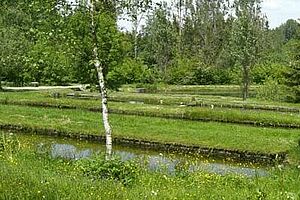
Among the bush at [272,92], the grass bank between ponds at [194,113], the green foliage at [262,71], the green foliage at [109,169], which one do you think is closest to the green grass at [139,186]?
the green foliage at [109,169]

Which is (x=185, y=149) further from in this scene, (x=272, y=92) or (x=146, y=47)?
(x=146, y=47)

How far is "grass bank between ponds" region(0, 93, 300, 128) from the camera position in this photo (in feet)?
127

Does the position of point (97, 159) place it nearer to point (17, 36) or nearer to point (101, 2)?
point (101, 2)

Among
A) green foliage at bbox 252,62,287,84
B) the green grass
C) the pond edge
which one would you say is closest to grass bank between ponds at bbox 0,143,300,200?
the green grass

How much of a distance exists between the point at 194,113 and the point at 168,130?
821 cm

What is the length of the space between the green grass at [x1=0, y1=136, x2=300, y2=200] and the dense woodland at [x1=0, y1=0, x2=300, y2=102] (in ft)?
16.2

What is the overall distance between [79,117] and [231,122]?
1124 centimetres

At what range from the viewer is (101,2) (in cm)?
1856

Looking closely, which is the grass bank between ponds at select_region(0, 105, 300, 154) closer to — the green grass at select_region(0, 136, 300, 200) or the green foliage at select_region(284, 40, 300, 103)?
the green grass at select_region(0, 136, 300, 200)

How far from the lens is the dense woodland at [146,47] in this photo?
18719 millimetres

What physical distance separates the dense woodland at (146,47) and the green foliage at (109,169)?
4.81m

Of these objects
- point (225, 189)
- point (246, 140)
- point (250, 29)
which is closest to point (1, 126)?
point (246, 140)

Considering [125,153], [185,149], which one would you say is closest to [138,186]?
[125,153]

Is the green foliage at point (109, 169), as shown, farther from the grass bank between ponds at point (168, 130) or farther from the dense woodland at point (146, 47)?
the grass bank between ponds at point (168, 130)
